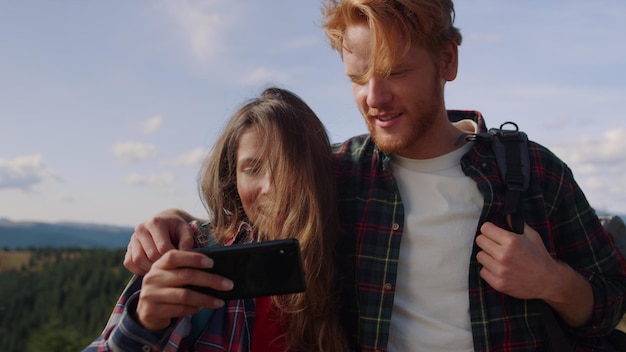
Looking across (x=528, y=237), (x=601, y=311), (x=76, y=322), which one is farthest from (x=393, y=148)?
(x=76, y=322)

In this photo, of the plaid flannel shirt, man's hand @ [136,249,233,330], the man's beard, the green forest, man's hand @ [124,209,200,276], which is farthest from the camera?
the green forest

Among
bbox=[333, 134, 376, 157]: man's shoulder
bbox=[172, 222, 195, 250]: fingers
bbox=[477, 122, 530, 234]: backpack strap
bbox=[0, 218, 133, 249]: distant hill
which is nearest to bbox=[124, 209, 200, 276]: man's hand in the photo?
bbox=[172, 222, 195, 250]: fingers

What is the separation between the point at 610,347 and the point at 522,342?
65cm

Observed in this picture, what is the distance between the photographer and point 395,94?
283cm

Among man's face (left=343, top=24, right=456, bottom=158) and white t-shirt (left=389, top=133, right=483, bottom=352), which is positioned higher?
man's face (left=343, top=24, right=456, bottom=158)

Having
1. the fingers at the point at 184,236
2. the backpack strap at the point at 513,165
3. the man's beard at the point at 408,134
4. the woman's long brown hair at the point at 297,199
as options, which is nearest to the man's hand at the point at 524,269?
the backpack strap at the point at 513,165

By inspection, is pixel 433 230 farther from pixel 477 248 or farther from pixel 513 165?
pixel 513 165

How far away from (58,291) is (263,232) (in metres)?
58.2

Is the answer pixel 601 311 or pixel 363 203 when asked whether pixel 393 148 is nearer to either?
pixel 363 203

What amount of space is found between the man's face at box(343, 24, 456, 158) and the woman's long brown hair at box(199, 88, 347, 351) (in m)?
0.30

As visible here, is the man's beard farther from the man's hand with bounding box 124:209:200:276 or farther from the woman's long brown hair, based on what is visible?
the man's hand with bounding box 124:209:200:276

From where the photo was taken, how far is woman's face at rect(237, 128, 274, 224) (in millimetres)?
2820

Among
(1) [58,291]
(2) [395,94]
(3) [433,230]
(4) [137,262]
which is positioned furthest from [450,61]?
(1) [58,291]

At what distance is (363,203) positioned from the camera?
2.99m
